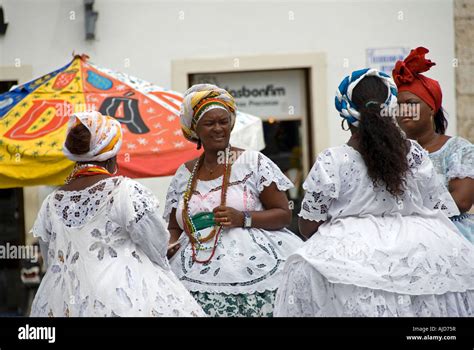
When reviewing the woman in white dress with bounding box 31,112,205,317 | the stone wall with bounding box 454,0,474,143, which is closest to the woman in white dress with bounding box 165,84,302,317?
the woman in white dress with bounding box 31,112,205,317

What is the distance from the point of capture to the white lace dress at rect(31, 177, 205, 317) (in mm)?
4930

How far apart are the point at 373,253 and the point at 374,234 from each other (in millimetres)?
102

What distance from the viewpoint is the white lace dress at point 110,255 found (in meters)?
4.93

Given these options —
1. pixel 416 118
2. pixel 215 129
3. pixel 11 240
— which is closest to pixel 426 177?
pixel 416 118

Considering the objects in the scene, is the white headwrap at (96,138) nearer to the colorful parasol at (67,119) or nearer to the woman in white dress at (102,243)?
the woman in white dress at (102,243)

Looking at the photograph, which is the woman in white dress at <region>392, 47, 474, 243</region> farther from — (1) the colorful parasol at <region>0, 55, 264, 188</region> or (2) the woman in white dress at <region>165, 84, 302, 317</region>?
(1) the colorful parasol at <region>0, 55, 264, 188</region>

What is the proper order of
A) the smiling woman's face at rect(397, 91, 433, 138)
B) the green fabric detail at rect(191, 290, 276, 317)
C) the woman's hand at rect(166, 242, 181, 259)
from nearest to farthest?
the green fabric detail at rect(191, 290, 276, 317)
the woman's hand at rect(166, 242, 181, 259)
the smiling woman's face at rect(397, 91, 433, 138)

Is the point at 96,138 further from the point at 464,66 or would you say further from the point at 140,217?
the point at 464,66

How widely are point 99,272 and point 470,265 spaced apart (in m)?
1.63

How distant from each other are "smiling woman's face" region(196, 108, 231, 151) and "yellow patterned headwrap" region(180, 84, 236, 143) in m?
0.03

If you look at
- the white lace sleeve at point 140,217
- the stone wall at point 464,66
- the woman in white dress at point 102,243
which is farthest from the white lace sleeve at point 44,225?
the stone wall at point 464,66

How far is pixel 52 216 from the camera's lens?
16.7 ft

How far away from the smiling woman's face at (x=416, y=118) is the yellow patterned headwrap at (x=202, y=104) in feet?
2.85
